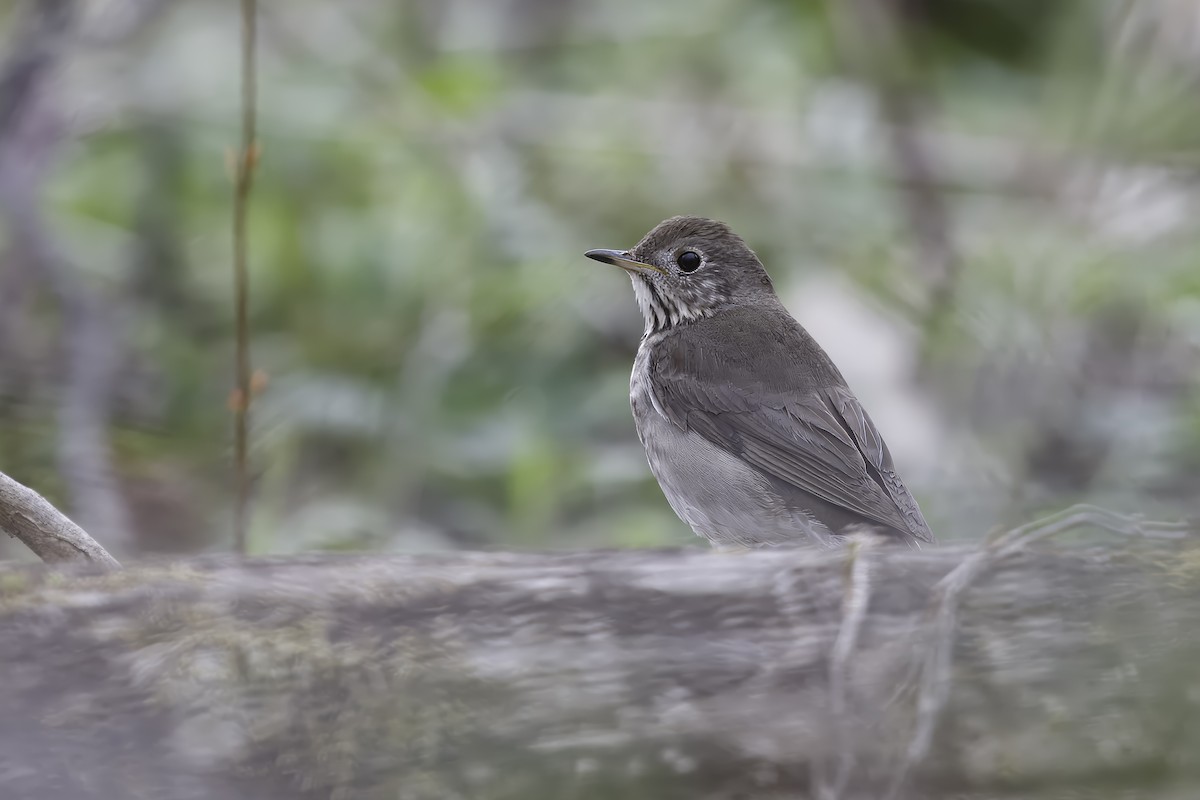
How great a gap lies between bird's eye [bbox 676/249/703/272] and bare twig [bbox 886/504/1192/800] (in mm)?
2146

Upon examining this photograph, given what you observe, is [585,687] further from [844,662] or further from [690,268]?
[690,268]

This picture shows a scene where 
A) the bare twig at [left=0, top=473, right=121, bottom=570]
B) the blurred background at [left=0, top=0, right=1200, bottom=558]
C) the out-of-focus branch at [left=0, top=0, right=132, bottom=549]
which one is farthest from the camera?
the blurred background at [left=0, top=0, right=1200, bottom=558]

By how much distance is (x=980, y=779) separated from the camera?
7.34 feet

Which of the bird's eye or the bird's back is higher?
the bird's eye

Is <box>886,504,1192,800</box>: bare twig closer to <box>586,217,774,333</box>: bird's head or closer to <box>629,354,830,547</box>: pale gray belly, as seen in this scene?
<box>629,354,830,547</box>: pale gray belly

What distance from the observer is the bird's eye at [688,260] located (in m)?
4.62

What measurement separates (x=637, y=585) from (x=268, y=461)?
3368mm

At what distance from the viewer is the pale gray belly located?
12.8 feet

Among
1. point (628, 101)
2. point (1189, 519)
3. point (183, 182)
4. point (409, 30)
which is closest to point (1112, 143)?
point (628, 101)

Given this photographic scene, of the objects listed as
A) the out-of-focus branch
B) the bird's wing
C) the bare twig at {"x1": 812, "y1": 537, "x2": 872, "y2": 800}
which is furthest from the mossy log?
the out-of-focus branch

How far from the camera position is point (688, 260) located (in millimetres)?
4633

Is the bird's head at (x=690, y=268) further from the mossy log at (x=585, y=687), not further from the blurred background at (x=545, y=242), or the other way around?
the mossy log at (x=585, y=687)

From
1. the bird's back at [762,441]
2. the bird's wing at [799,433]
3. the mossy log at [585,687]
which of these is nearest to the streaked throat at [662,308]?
the bird's back at [762,441]

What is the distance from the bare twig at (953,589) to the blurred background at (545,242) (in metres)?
2.24
